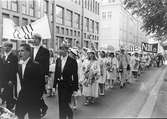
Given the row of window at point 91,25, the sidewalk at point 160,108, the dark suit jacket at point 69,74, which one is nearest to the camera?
the dark suit jacket at point 69,74

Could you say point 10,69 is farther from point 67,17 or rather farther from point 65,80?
point 67,17

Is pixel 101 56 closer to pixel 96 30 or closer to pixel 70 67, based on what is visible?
pixel 70 67

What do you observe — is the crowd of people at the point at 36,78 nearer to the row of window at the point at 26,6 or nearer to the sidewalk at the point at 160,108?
the sidewalk at the point at 160,108

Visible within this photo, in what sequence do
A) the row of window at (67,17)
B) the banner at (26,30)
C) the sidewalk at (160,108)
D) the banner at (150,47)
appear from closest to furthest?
the sidewalk at (160,108) → the banner at (26,30) → the banner at (150,47) → the row of window at (67,17)

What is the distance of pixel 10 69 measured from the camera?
726 centimetres

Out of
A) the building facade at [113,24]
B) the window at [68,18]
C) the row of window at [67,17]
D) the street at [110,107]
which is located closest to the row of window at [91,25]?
the row of window at [67,17]

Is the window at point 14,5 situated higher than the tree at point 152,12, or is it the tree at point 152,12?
the window at point 14,5

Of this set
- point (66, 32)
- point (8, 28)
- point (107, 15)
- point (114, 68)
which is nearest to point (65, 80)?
point (8, 28)

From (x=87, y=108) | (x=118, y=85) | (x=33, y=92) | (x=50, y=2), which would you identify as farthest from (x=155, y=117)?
(x=50, y=2)

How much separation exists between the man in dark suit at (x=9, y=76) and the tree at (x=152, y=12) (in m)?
7.98

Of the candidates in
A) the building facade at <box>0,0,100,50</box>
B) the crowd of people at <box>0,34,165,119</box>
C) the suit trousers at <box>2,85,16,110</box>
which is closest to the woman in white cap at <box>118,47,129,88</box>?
the crowd of people at <box>0,34,165,119</box>

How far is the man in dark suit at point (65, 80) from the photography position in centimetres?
611

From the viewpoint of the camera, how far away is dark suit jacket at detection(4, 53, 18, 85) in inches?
279

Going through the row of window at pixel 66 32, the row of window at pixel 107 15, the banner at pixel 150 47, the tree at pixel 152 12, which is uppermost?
the row of window at pixel 107 15
